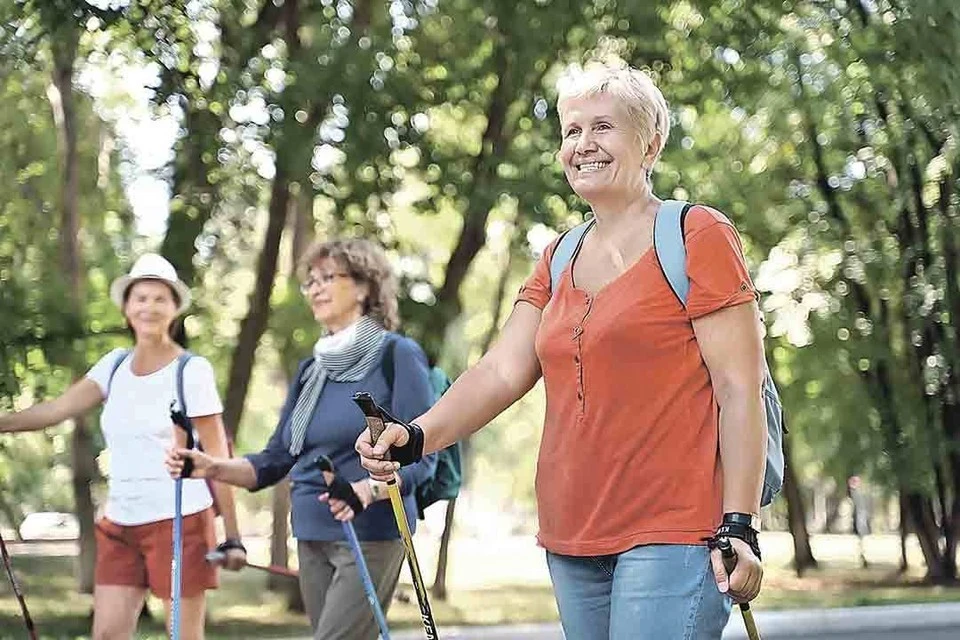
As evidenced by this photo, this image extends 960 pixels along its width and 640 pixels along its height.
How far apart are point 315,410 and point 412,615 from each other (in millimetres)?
8622

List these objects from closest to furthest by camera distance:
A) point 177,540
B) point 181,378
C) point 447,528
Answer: point 177,540
point 181,378
point 447,528

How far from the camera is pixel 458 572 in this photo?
70.9ft

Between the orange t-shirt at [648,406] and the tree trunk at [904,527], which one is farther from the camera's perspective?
the tree trunk at [904,527]

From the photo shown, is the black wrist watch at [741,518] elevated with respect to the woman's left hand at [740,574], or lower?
elevated

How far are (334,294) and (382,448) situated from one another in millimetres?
2001

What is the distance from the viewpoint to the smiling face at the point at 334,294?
5117mm

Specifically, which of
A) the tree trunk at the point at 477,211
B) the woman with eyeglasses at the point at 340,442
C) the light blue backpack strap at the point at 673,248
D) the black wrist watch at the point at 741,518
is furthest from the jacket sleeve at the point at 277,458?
the tree trunk at the point at 477,211

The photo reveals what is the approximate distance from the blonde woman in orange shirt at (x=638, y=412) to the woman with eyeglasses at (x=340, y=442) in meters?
1.65

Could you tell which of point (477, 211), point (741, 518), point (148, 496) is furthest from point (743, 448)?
point (477, 211)

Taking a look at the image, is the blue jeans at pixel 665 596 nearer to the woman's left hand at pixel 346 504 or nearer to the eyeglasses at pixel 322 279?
the woman's left hand at pixel 346 504

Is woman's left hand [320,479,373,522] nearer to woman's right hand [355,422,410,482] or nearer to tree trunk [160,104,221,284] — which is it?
woman's right hand [355,422,410,482]

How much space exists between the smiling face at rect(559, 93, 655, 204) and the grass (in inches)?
298

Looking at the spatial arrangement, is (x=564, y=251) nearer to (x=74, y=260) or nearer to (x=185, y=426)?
(x=185, y=426)

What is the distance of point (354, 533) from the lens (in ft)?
15.7
